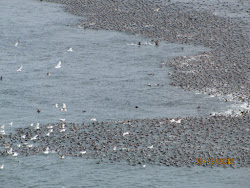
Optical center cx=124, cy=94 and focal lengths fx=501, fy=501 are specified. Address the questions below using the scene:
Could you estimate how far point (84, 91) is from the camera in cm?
7269

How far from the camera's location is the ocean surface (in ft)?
169

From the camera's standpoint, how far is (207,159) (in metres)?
54.1

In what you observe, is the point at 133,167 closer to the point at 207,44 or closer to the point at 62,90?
the point at 62,90

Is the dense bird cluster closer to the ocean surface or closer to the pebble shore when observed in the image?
the pebble shore

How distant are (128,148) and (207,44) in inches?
1518

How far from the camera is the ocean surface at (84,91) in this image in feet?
169

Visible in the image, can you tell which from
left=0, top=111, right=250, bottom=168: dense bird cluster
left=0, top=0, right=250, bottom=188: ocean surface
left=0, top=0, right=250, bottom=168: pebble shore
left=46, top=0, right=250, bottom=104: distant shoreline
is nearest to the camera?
left=0, top=0, right=250, bottom=188: ocean surface
